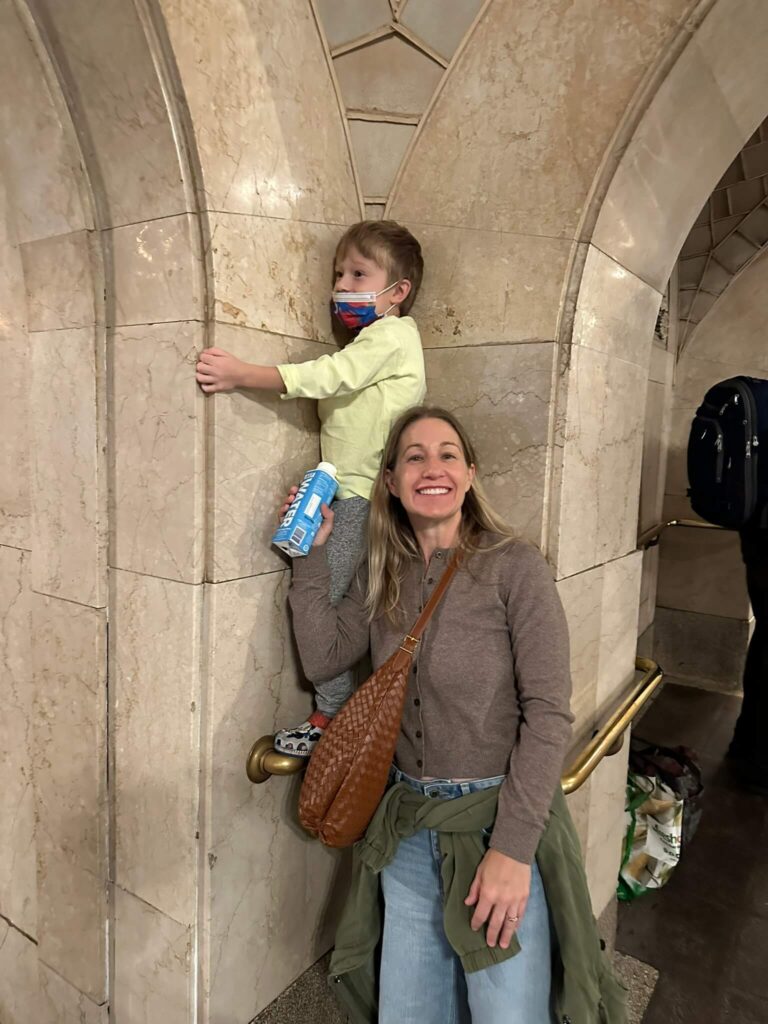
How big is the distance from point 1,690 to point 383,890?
1092 millimetres

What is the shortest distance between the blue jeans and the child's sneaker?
21cm

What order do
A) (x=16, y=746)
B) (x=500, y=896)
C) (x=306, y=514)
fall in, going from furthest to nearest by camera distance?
1. (x=16, y=746)
2. (x=306, y=514)
3. (x=500, y=896)

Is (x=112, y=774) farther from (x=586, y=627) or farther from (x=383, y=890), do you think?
(x=586, y=627)

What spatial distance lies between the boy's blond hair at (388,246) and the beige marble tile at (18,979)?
1.93 metres

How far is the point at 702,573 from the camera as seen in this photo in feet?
13.9

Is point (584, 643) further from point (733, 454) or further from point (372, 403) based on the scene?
point (733, 454)

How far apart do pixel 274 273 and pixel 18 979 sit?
197cm

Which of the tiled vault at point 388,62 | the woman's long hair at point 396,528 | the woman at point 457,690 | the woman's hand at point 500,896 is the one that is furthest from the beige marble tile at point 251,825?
the tiled vault at point 388,62

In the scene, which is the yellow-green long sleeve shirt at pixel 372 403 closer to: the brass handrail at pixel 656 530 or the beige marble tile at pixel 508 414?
the beige marble tile at pixel 508 414

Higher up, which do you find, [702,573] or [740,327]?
[740,327]

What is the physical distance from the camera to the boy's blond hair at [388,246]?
1.43 m

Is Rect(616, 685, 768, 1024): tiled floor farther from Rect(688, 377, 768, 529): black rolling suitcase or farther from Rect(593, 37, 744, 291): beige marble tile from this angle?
Rect(593, 37, 744, 291): beige marble tile

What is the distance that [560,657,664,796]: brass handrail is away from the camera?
141 cm

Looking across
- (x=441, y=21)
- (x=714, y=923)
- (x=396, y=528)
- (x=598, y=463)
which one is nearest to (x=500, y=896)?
(x=396, y=528)
